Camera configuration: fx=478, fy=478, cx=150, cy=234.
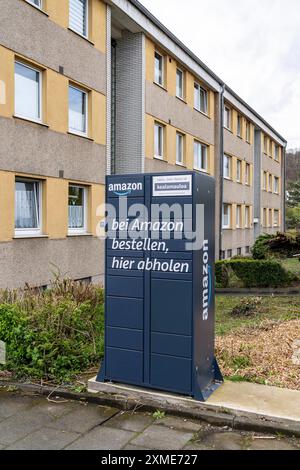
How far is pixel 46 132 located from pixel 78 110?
91.2 inches

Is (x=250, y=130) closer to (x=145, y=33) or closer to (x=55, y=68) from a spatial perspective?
(x=145, y=33)

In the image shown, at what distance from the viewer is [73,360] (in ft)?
17.7

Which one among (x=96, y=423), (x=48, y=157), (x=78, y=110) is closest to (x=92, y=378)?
(x=96, y=423)

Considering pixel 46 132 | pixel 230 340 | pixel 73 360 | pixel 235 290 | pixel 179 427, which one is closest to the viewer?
pixel 179 427

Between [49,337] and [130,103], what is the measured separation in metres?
13.9

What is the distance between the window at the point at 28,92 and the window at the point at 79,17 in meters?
2.47

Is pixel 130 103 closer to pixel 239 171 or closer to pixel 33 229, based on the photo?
pixel 33 229

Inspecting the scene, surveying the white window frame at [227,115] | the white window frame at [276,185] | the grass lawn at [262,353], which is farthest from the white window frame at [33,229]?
the white window frame at [276,185]

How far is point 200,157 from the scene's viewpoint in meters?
24.7

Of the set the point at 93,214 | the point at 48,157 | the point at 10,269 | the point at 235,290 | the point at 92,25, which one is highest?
the point at 92,25

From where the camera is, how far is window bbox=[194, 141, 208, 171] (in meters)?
23.9

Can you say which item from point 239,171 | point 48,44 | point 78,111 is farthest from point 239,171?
point 48,44

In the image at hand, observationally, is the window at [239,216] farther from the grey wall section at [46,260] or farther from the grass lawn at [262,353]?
the grass lawn at [262,353]

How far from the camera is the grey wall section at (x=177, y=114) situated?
60.6ft
